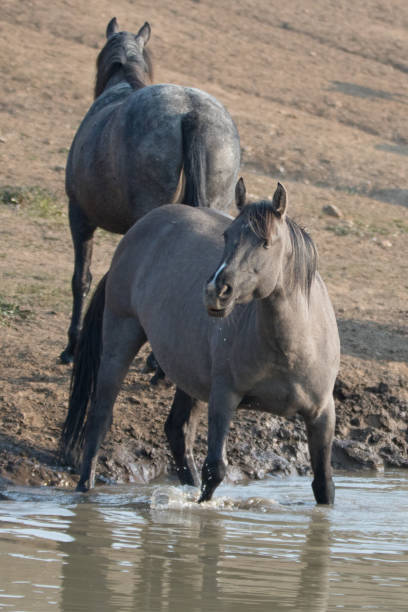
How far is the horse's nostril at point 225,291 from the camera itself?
3.91 metres

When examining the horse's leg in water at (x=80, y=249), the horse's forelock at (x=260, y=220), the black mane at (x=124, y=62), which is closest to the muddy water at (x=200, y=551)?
the horse's forelock at (x=260, y=220)

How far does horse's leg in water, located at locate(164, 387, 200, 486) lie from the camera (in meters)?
5.55

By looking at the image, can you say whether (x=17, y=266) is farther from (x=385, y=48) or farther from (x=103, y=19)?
(x=385, y=48)

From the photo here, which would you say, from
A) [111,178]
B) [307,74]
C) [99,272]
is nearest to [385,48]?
[307,74]

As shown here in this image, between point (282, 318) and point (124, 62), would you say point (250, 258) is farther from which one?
point (124, 62)

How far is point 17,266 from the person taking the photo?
9.51 m

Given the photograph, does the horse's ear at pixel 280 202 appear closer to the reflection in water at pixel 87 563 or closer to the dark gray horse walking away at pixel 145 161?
the reflection in water at pixel 87 563

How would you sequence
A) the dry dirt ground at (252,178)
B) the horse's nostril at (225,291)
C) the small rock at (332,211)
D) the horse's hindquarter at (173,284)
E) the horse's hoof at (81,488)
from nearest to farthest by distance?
the horse's nostril at (225,291), the horse's hindquarter at (173,284), the horse's hoof at (81,488), the dry dirt ground at (252,178), the small rock at (332,211)

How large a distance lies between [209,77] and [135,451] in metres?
14.0

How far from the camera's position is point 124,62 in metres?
7.99

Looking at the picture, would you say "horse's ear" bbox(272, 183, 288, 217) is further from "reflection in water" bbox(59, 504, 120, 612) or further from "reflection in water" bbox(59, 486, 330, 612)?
"reflection in water" bbox(59, 504, 120, 612)

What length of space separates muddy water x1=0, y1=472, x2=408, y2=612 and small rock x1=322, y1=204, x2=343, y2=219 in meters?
7.48

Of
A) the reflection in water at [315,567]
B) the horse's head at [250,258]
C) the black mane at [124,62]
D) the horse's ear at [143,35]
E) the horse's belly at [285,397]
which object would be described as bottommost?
the reflection in water at [315,567]

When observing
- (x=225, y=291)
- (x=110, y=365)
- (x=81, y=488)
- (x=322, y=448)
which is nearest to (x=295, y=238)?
(x=225, y=291)
